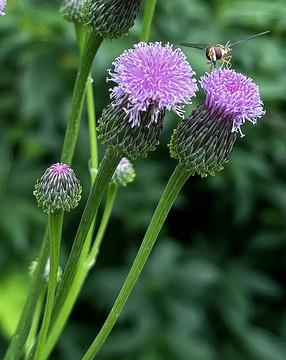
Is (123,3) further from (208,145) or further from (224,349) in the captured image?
(224,349)

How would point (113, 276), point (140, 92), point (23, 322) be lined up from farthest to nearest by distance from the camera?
Result: point (113, 276)
point (23, 322)
point (140, 92)

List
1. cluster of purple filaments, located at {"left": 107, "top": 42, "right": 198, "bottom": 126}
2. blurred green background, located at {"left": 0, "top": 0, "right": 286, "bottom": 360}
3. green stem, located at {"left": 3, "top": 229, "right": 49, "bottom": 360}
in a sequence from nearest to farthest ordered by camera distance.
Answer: cluster of purple filaments, located at {"left": 107, "top": 42, "right": 198, "bottom": 126} → green stem, located at {"left": 3, "top": 229, "right": 49, "bottom": 360} → blurred green background, located at {"left": 0, "top": 0, "right": 286, "bottom": 360}

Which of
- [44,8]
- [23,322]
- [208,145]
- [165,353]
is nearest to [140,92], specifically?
[208,145]

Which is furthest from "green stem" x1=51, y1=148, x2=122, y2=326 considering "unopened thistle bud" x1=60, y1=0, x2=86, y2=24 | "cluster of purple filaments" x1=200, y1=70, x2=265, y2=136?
"unopened thistle bud" x1=60, y1=0, x2=86, y2=24

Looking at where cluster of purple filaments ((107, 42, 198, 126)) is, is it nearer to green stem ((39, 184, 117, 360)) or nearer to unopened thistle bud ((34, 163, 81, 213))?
unopened thistle bud ((34, 163, 81, 213))

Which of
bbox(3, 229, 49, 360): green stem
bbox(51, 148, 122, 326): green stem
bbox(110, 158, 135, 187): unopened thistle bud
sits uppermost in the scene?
bbox(110, 158, 135, 187): unopened thistle bud

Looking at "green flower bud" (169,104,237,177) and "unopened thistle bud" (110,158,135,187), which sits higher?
"green flower bud" (169,104,237,177)

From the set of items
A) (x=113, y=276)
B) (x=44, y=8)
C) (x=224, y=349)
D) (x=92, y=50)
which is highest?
(x=44, y=8)

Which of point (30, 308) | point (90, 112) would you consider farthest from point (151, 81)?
point (30, 308)
